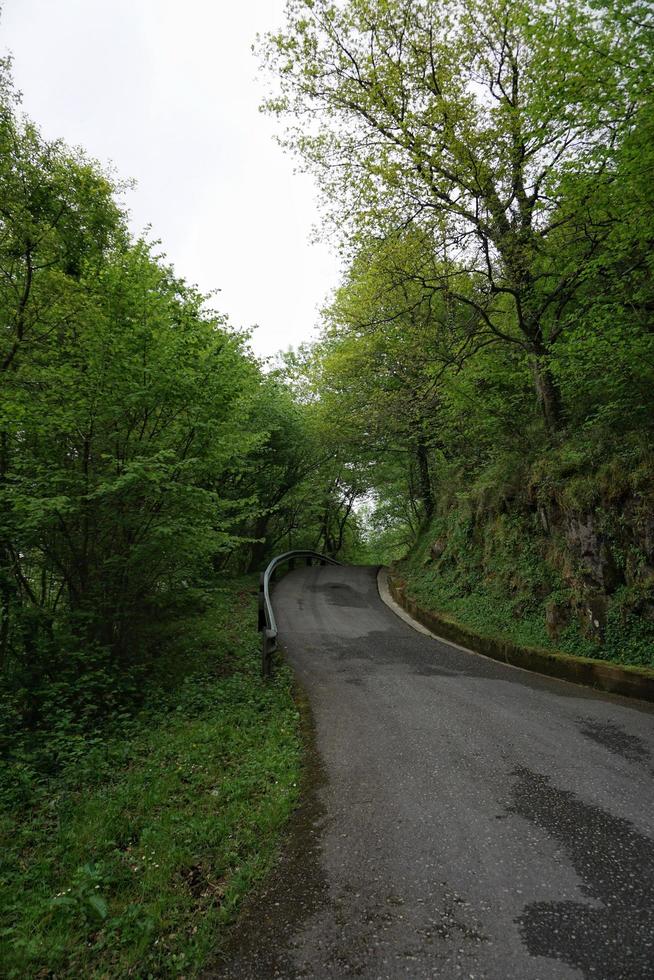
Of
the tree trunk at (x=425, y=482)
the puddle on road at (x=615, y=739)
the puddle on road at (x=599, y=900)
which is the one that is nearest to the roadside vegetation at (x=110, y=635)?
the puddle on road at (x=599, y=900)

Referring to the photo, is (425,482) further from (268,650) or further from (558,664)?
(268,650)

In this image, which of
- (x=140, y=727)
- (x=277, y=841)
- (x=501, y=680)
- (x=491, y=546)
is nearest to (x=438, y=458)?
(x=491, y=546)

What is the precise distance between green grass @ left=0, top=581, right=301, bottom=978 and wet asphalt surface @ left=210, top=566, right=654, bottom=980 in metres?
0.33

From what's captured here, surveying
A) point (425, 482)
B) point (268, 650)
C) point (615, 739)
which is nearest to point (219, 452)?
point (268, 650)

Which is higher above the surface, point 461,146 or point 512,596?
point 461,146

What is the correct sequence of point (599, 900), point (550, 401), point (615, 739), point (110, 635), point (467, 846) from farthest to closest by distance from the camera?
point (550, 401), point (110, 635), point (615, 739), point (467, 846), point (599, 900)

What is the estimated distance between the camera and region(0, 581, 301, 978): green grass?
106 inches

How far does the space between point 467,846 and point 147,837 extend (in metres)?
2.55

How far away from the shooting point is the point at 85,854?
3646mm

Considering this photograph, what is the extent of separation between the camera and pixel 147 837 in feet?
12.2

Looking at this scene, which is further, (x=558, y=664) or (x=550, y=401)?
(x=550, y=401)

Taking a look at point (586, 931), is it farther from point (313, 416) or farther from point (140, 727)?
point (313, 416)

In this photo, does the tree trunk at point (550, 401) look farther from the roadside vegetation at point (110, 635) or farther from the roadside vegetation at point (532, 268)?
the roadside vegetation at point (110, 635)

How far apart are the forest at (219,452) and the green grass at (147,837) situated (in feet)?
0.08
